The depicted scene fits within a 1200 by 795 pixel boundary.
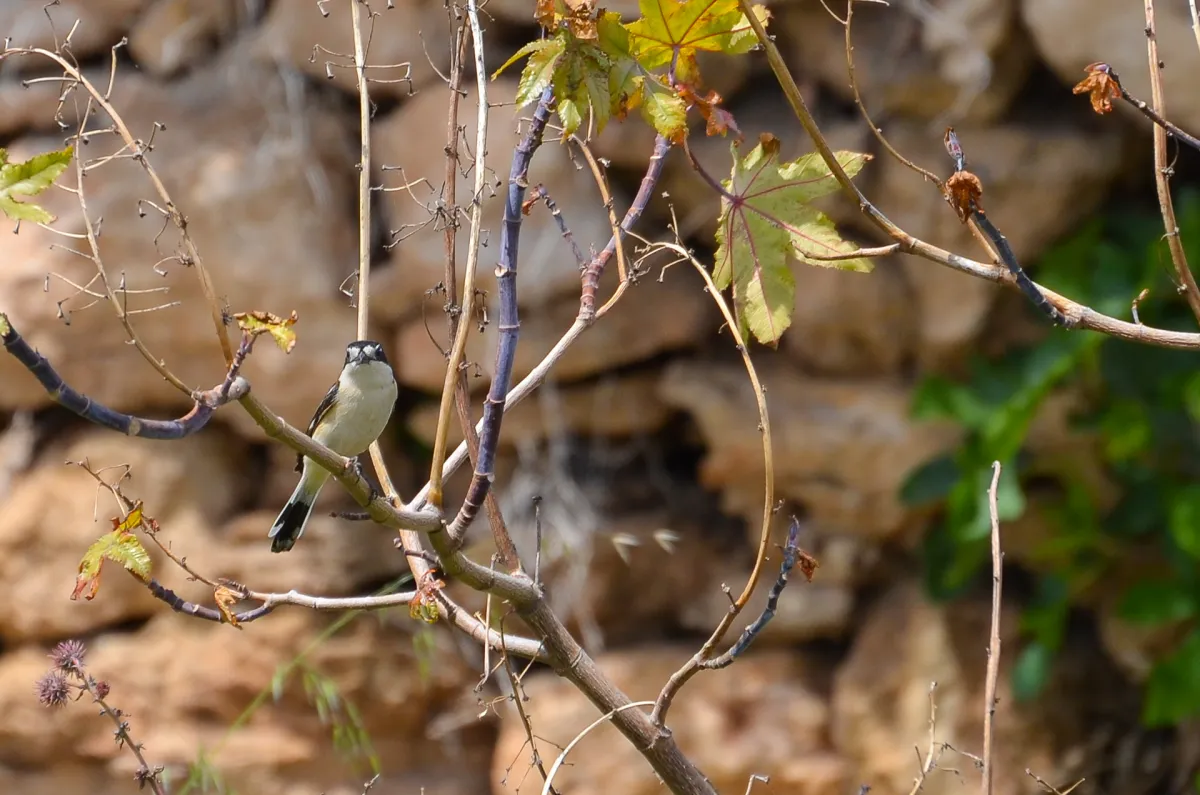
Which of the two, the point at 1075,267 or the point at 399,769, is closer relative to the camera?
the point at 1075,267

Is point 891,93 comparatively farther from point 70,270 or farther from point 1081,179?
point 70,270

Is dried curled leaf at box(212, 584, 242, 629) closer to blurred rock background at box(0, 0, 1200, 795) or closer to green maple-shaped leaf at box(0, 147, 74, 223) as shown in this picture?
green maple-shaped leaf at box(0, 147, 74, 223)

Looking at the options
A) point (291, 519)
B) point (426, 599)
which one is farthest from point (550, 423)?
point (426, 599)

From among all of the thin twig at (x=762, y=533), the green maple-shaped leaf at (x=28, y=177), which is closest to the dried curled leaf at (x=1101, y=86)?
the thin twig at (x=762, y=533)

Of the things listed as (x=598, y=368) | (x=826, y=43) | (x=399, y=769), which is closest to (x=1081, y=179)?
(x=826, y=43)

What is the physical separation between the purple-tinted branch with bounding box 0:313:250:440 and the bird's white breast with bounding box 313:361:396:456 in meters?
1.45

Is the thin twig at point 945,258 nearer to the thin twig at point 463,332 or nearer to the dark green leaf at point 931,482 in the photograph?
the thin twig at point 463,332

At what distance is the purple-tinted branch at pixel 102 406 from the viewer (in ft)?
3.34

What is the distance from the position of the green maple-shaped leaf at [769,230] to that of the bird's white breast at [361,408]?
1155mm

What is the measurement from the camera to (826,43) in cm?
416

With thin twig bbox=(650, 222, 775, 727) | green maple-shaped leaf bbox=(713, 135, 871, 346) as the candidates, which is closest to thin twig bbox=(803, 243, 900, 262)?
green maple-shaped leaf bbox=(713, 135, 871, 346)

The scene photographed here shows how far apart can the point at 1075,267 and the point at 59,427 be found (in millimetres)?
3805

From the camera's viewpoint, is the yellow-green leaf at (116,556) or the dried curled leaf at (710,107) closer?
the yellow-green leaf at (116,556)

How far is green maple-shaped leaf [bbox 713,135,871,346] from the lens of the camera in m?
1.60
